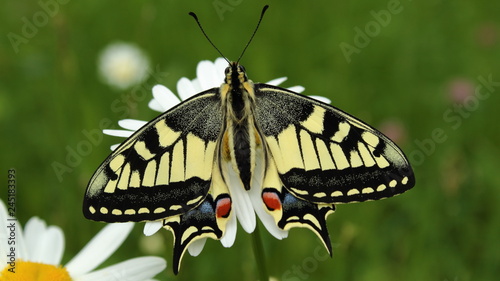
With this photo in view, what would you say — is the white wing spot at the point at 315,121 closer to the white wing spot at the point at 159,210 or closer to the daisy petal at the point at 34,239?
the white wing spot at the point at 159,210

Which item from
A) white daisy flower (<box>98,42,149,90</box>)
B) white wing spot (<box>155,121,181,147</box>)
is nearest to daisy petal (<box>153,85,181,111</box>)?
white wing spot (<box>155,121,181,147</box>)

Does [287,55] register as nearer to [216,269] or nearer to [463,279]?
[216,269]

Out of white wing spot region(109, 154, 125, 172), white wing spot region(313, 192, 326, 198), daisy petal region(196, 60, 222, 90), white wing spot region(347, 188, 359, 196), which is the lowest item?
white wing spot region(347, 188, 359, 196)

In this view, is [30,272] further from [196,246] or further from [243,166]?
[243,166]

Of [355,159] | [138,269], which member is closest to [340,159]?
[355,159]

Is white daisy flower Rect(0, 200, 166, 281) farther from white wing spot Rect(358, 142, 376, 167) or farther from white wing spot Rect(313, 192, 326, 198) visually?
white wing spot Rect(358, 142, 376, 167)

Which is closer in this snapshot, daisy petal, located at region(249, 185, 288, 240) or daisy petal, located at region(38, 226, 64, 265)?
daisy petal, located at region(249, 185, 288, 240)

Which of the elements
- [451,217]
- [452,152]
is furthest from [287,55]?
[451,217]

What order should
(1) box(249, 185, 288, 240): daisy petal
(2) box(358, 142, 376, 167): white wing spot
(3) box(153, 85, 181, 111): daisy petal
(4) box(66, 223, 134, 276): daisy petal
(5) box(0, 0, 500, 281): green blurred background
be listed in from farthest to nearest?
1. (5) box(0, 0, 500, 281): green blurred background
2. (3) box(153, 85, 181, 111): daisy petal
3. (4) box(66, 223, 134, 276): daisy petal
4. (2) box(358, 142, 376, 167): white wing spot
5. (1) box(249, 185, 288, 240): daisy petal
